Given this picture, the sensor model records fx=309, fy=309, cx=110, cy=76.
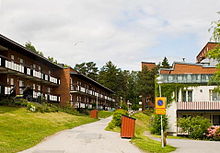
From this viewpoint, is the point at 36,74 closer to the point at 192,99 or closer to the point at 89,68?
the point at 192,99

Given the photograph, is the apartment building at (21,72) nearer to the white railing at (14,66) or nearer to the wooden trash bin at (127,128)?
the white railing at (14,66)

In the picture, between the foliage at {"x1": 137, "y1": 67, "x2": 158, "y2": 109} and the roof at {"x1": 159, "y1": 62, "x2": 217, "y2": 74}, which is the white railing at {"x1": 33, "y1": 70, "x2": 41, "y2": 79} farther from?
the foliage at {"x1": 137, "y1": 67, "x2": 158, "y2": 109}

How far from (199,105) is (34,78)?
1985 cm

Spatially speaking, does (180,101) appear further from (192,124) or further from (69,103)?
(69,103)

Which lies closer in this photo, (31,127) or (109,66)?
(31,127)

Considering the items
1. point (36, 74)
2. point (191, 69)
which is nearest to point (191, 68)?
point (191, 69)

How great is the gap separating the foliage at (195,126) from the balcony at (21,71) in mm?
17526

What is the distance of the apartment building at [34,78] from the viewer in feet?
105

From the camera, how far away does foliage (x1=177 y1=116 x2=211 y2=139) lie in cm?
2726

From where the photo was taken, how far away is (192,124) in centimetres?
2791

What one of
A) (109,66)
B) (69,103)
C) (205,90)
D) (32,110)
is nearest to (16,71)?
(32,110)

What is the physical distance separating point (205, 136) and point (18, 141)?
57.5 feet

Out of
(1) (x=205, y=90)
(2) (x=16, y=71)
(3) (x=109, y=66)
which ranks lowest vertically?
(1) (x=205, y=90)

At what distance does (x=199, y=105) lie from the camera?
30.7 metres
